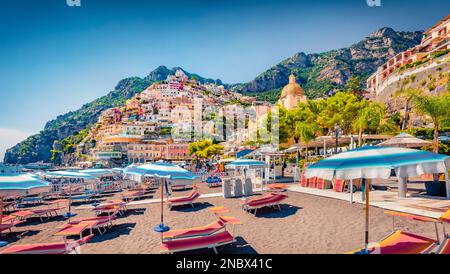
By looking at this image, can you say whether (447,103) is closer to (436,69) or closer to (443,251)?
(443,251)

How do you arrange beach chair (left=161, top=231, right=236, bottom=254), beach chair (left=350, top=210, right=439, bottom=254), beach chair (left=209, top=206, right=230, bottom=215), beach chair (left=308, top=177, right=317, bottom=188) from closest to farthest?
beach chair (left=350, top=210, right=439, bottom=254) < beach chair (left=161, top=231, right=236, bottom=254) < beach chair (left=209, top=206, right=230, bottom=215) < beach chair (left=308, top=177, right=317, bottom=188)

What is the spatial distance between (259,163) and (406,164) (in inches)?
325

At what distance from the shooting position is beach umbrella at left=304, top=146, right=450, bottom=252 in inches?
125

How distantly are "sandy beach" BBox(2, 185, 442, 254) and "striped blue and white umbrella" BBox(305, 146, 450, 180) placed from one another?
7.93 feet

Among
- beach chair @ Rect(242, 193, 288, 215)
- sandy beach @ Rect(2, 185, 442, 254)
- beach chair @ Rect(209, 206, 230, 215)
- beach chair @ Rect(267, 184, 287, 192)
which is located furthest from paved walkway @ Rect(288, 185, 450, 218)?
beach chair @ Rect(209, 206, 230, 215)

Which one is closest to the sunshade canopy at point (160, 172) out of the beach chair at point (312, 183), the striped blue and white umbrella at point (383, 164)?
the striped blue and white umbrella at point (383, 164)

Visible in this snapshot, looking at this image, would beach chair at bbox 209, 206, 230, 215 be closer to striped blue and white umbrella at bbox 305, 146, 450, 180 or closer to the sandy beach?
the sandy beach

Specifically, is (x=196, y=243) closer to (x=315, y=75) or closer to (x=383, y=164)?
(x=383, y=164)

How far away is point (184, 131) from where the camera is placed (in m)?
91.8

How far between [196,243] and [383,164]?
3.76m
